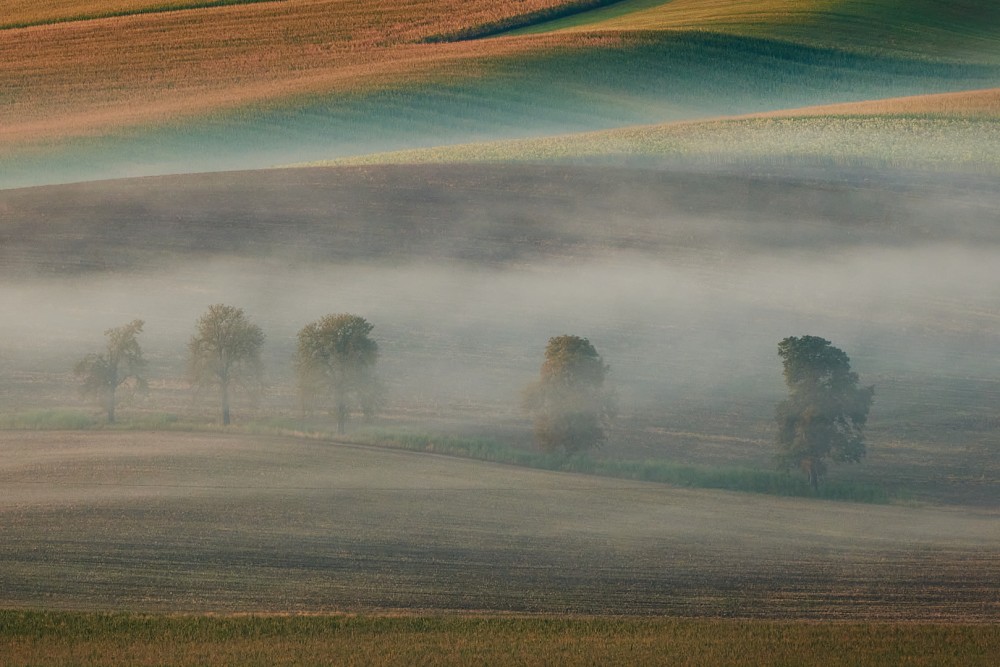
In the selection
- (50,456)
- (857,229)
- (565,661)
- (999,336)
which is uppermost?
(857,229)

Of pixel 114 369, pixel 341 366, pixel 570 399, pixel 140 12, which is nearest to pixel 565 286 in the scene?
pixel 341 366

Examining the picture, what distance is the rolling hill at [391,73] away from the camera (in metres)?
44.3

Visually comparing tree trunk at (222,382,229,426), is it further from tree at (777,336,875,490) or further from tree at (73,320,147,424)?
tree at (777,336,875,490)

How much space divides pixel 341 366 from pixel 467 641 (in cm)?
1478

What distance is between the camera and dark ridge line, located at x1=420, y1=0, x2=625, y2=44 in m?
51.0

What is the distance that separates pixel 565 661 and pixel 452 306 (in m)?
20.9

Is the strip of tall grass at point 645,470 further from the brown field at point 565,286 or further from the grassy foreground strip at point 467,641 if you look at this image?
the grassy foreground strip at point 467,641

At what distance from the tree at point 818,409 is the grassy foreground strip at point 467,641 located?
1022 cm

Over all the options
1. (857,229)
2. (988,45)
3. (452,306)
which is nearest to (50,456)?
(452,306)

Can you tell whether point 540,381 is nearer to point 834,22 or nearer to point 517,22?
point 517,22

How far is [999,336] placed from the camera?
33.8 metres

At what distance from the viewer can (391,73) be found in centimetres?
4781

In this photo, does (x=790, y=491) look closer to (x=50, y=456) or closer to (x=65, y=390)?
(x=50, y=456)

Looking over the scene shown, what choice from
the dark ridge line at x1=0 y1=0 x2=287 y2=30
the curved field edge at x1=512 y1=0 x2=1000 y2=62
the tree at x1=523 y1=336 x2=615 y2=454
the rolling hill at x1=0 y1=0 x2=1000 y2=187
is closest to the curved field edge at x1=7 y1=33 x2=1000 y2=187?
the rolling hill at x1=0 y1=0 x2=1000 y2=187
